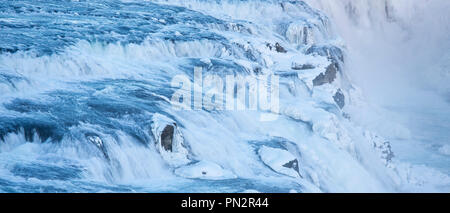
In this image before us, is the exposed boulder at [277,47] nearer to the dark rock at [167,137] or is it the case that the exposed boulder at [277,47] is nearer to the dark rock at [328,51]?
the dark rock at [328,51]

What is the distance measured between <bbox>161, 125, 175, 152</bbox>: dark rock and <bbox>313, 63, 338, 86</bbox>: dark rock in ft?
19.4

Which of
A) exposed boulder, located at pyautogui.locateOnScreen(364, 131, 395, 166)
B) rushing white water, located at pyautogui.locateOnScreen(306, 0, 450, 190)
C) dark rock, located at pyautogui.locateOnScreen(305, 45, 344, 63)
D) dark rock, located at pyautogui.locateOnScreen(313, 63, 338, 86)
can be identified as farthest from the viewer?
dark rock, located at pyautogui.locateOnScreen(305, 45, 344, 63)

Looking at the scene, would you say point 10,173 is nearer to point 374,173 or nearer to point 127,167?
point 127,167

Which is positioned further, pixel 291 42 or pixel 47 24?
pixel 291 42

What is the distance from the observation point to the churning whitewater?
8.34 m

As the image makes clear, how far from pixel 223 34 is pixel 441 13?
11077mm

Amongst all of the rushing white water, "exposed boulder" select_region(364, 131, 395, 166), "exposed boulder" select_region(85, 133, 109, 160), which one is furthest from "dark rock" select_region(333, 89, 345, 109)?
"exposed boulder" select_region(85, 133, 109, 160)

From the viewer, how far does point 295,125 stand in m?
11.6

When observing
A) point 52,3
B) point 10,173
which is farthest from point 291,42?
point 10,173

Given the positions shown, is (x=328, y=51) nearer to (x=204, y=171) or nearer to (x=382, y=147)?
(x=382, y=147)

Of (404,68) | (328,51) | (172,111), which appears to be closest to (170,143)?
(172,111)

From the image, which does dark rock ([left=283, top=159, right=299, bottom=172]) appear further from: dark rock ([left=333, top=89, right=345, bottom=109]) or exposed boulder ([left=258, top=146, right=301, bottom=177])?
dark rock ([left=333, top=89, right=345, bottom=109])
